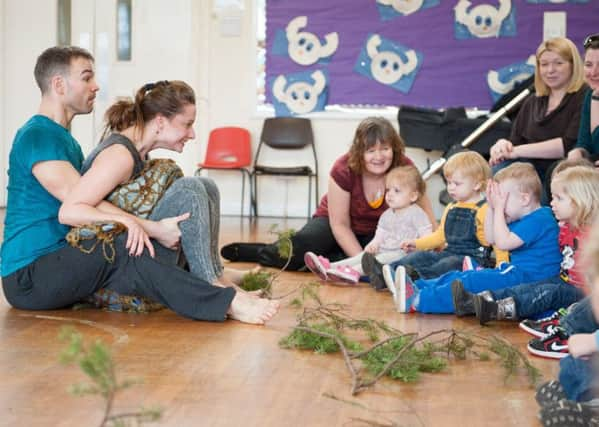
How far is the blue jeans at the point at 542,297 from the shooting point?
2.79 m

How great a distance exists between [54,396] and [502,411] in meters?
0.96

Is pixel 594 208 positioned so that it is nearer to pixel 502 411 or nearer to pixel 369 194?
pixel 502 411

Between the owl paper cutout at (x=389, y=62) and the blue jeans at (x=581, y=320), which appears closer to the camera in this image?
the blue jeans at (x=581, y=320)

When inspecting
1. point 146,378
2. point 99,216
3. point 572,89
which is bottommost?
point 146,378

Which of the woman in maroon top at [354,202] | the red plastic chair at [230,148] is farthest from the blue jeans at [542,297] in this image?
the red plastic chair at [230,148]

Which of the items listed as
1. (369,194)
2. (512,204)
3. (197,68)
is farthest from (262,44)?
(512,204)

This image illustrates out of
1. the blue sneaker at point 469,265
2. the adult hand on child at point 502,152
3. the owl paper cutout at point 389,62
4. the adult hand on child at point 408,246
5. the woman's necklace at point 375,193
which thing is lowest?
the adult hand on child at point 408,246

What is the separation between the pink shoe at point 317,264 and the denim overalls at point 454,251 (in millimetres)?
353

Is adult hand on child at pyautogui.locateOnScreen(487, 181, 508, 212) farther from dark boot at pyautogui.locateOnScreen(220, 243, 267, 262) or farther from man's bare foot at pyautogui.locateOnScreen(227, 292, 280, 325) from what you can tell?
dark boot at pyautogui.locateOnScreen(220, 243, 267, 262)

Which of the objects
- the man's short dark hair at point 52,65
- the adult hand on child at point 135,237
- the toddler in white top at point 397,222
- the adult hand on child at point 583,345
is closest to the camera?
the adult hand on child at point 583,345

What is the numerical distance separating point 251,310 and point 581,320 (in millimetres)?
1010

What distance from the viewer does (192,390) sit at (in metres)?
1.93

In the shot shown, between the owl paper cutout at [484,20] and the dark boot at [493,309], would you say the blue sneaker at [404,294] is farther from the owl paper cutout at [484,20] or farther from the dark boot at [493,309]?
the owl paper cutout at [484,20]

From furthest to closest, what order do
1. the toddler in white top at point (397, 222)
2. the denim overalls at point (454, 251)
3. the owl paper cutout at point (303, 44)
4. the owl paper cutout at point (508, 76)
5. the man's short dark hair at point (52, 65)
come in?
the owl paper cutout at point (303, 44) < the owl paper cutout at point (508, 76) < the toddler in white top at point (397, 222) < the denim overalls at point (454, 251) < the man's short dark hair at point (52, 65)
